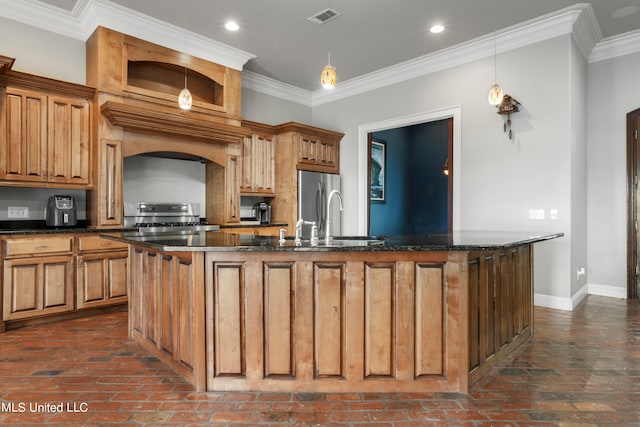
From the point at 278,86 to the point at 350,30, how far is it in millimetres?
2144

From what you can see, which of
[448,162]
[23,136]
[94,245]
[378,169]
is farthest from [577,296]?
[23,136]

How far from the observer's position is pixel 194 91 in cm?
534

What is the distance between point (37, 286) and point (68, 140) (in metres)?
1.50

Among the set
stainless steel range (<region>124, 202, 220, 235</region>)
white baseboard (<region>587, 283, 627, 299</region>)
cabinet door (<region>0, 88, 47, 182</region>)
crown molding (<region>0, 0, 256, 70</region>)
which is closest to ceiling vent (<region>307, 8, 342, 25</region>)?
crown molding (<region>0, 0, 256, 70</region>)

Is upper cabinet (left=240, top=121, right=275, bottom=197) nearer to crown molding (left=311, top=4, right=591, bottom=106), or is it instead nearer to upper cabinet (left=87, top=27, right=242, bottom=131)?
upper cabinet (left=87, top=27, right=242, bottom=131)

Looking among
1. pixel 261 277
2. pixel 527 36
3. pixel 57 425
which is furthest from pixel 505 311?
pixel 527 36

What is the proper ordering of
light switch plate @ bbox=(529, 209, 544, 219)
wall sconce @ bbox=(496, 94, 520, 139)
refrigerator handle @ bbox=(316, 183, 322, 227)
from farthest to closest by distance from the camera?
1. refrigerator handle @ bbox=(316, 183, 322, 227)
2. wall sconce @ bbox=(496, 94, 520, 139)
3. light switch plate @ bbox=(529, 209, 544, 219)

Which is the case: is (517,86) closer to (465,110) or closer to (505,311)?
(465,110)

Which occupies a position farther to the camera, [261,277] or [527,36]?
[527,36]

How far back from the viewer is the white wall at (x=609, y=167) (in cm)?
476

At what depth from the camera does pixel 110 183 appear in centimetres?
422

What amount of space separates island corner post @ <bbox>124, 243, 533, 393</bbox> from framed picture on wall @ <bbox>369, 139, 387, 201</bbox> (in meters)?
5.39

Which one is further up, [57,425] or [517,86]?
[517,86]

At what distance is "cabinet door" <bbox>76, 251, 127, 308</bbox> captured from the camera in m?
3.92
